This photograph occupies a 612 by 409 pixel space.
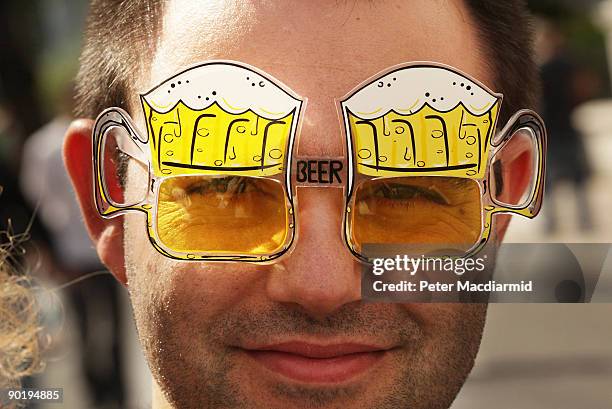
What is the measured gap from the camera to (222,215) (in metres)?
1.27

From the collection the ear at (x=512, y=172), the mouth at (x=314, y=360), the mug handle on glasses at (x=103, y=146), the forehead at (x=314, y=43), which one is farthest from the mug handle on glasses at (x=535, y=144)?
the mug handle on glasses at (x=103, y=146)

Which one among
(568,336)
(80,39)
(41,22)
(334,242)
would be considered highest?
(41,22)

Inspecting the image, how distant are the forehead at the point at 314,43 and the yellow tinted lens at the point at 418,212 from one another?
9 centimetres

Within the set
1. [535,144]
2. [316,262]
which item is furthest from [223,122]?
[535,144]

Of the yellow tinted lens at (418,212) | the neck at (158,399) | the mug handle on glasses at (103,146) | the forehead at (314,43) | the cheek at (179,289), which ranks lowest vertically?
the neck at (158,399)

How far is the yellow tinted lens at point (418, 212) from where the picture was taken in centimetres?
126

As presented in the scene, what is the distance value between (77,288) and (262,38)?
1188 millimetres

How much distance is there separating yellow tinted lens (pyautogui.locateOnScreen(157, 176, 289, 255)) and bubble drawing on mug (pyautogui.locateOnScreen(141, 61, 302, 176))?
0.02m

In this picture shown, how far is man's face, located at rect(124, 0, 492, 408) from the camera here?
4.13 ft

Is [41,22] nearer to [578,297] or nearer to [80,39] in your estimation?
[80,39]

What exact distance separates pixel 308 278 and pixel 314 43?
0.33 meters

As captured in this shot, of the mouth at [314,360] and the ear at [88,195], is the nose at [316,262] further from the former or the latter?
the ear at [88,195]

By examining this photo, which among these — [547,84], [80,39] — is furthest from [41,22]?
[547,84]

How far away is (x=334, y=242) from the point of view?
4.13ft
